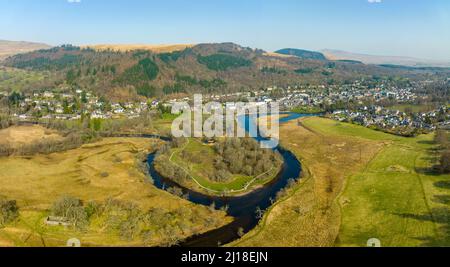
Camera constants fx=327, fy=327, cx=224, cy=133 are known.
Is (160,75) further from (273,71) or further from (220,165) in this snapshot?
(220,165)

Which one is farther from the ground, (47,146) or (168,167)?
(47,146)

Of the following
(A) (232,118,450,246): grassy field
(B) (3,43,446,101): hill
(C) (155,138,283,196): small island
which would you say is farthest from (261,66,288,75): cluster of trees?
(C) (155,138,283,196): small island

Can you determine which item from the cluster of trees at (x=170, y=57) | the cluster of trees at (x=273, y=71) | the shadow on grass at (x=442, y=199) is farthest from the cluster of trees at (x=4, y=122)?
the cluster of trees at (x=273, y=71)

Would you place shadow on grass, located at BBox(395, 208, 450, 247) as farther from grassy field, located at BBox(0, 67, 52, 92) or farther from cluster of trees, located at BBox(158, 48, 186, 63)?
cluster of trees, located at BBox(158, 48, 186, 63)

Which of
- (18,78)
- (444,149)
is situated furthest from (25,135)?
(18,78)

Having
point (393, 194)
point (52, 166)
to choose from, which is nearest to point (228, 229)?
point (393, 194)

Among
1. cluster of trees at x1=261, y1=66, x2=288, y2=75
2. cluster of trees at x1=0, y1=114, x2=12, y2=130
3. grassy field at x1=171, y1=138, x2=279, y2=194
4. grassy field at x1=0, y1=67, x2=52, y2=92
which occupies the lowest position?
grassy field at x1=171, y1=138, x2=279, y2=194
